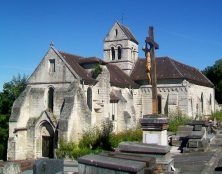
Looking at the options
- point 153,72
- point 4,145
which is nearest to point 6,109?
point 4,145

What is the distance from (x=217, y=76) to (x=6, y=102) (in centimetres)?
4078

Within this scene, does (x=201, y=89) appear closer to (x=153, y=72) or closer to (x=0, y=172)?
(x=153, y=72)

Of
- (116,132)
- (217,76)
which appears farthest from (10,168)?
(217,76)

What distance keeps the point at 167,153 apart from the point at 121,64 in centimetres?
3341

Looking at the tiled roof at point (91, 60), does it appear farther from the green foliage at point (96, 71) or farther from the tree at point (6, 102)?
the tree at point (6, 102)

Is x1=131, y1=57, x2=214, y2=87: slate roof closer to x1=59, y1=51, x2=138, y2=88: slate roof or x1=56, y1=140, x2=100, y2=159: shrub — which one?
x1=59, y1=51, x2=138, y2=88: slate roof

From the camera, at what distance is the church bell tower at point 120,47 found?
4219cm

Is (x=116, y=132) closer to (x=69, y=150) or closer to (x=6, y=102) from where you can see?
(x=69, y=150)

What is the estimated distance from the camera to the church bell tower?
1661 inches

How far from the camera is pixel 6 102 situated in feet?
131

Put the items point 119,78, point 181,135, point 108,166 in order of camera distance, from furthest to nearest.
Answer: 1. point 119,78
2. point 181,135
3. point 108,166

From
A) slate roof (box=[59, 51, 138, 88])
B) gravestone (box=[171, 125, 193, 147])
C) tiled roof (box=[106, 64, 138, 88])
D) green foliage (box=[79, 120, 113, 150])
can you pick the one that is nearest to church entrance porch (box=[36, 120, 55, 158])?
green foliage (box=[79, 120, 113, 150])

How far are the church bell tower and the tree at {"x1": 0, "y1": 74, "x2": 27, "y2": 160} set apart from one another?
11.5 meters

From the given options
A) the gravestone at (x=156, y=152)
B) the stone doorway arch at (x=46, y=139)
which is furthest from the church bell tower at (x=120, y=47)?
the gravestone at (x=156, y=152)
